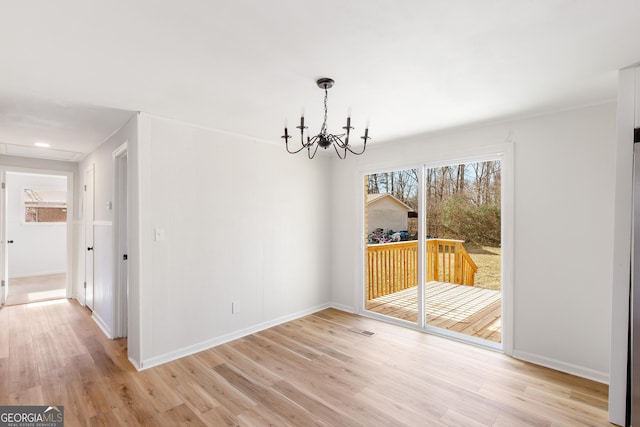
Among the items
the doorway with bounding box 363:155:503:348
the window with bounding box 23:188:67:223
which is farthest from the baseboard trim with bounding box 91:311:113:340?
the window with bounding box 23:188:67:223

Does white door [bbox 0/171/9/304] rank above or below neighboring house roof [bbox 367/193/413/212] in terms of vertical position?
below

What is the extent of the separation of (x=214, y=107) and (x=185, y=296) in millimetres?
1887

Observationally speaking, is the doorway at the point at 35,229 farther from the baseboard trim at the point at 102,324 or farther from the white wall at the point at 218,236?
the white wall at the point at 218,236

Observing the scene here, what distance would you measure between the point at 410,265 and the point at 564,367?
1888mm

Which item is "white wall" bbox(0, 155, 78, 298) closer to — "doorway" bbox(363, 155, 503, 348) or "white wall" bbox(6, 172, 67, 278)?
"white wall" bbox(6, 172, 67, 278)

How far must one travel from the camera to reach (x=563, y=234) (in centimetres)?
278

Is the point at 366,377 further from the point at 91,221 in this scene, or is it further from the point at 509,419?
the point at 91,221

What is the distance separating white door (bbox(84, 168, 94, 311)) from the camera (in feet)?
14.1

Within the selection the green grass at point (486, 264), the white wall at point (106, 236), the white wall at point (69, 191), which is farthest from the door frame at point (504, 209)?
the white wall at point (69, 191)

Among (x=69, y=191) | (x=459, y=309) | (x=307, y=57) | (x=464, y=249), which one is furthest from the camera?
(x=69, y=191)

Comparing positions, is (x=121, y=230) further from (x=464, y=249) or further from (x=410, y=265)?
(x=464, y=249)

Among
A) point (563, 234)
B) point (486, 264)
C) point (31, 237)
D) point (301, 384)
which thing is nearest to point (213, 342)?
point (301, 384)

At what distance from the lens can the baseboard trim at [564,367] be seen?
2594 mm

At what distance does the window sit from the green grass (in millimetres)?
8791
